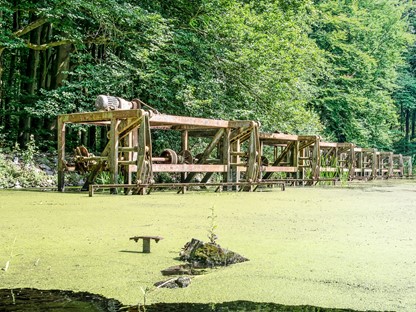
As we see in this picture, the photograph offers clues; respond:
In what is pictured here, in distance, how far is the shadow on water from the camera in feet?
6.14

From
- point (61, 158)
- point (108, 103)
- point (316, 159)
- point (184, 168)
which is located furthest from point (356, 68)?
point (108, 103)

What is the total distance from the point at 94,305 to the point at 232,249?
125 cm

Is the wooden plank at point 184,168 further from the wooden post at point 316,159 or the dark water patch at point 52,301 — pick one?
the dark water patch at point 52,301

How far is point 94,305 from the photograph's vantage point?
6.34 feet

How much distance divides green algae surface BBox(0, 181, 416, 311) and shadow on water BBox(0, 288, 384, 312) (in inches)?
2.2

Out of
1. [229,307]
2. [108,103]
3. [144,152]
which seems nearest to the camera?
[229,307]

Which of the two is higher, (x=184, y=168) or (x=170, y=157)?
(x=170, y=157)

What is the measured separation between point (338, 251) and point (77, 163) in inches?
229

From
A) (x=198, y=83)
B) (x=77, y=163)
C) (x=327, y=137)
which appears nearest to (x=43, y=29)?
(x=198, y=83)

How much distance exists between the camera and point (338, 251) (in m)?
3.08

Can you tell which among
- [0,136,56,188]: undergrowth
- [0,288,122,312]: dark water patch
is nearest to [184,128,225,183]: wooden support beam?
[0,136,56,188]: undergrowth

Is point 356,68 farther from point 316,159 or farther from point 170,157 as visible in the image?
point 170,157

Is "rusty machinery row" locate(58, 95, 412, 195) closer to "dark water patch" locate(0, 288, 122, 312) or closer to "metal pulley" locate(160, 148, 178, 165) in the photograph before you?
"metal pulley" locate(160, 148, 178, 165)

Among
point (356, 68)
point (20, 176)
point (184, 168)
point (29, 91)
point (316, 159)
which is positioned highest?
point (356, 68)
